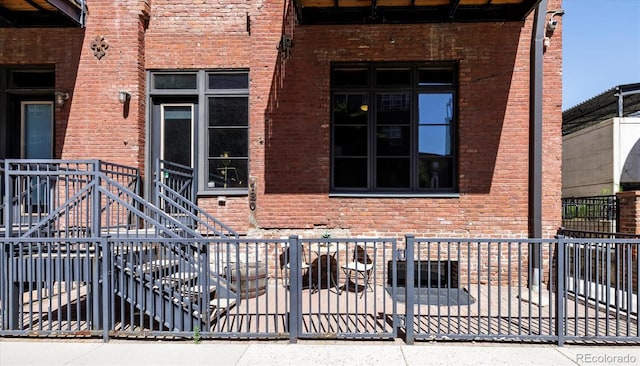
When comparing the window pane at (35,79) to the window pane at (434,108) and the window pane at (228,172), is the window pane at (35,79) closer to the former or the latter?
the window pane at (228,172)

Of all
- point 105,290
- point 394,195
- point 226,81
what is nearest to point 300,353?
point 105,290

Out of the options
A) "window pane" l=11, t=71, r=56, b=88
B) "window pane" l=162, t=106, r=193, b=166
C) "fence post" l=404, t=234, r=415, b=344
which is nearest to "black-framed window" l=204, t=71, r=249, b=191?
"window pane" l=162, t=106, r=193, b=166

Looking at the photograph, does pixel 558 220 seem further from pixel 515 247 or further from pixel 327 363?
pixel 327 363

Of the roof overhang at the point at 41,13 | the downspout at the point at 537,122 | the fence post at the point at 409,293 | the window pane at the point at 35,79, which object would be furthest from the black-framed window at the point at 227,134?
the downspout at the point at 537,122

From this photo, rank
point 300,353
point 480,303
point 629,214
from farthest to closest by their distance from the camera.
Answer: point 629,214
point 480,303
point 300,353

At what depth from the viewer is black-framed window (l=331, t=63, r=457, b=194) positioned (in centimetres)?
778

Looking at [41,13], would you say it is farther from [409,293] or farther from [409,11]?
[409,293]

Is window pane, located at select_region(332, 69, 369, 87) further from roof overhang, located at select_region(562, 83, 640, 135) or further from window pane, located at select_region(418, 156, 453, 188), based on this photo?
roof overhang, located at select_region(562, 83, 640, 135)

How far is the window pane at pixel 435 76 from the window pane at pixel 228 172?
12.6ft

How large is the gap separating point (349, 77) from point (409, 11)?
1620mm

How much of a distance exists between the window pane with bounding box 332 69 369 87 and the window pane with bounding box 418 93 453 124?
46.2 inches

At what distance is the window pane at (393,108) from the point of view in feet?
25.7

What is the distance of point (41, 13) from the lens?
7570mm

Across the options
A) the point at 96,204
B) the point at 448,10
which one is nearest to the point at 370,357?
the point at 96,204
